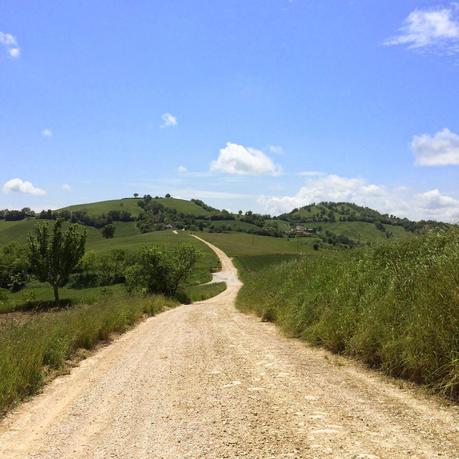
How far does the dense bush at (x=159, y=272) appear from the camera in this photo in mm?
47281

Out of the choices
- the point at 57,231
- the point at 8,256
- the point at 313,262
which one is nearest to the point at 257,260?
the point at 8,256

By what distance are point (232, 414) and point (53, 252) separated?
2296 inches

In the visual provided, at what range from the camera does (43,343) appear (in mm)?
9969

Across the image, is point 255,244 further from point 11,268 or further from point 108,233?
point 11,268

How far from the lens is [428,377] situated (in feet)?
21.6

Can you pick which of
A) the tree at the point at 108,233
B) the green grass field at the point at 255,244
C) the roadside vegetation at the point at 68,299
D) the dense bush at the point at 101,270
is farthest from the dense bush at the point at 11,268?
the tree at the point at 108,233

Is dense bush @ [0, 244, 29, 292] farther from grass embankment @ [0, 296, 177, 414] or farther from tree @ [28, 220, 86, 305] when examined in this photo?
grass embankment @ [0, 296, 177, 414]

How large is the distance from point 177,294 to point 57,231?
2190 centimetres

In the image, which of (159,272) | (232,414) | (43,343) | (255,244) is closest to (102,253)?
(255,244)

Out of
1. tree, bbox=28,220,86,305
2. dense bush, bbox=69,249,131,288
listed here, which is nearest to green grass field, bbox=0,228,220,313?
tree, bbox=28,220,86,305

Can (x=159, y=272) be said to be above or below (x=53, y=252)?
below

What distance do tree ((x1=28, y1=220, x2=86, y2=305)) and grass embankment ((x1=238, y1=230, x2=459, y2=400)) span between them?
50.4 metres

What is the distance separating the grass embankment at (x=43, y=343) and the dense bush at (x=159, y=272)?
30.0 metres

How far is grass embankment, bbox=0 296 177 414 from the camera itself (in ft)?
25.8
